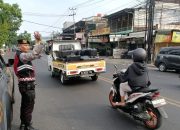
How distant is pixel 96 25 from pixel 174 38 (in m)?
40.2

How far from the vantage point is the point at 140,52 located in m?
6.16

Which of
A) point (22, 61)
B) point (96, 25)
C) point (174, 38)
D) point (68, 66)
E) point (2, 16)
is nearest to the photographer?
point (22, 61)

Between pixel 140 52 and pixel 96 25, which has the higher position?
pixel 96 25

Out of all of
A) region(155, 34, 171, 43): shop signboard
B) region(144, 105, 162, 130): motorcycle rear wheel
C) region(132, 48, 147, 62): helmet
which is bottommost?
region(144, 105, 162, 130): motorcycle rear wheel

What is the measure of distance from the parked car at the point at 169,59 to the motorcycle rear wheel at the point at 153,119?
13.4 metres

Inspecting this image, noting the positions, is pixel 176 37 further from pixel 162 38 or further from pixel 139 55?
pixel 139 55

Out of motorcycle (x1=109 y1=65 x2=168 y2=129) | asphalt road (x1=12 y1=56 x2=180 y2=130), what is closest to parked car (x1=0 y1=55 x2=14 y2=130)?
asphalt road (x1=12 y1=56 x2=180 y2=130)

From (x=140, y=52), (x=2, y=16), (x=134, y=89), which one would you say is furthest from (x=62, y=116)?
(x=2, y=16)

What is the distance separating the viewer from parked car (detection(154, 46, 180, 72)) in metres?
18.7

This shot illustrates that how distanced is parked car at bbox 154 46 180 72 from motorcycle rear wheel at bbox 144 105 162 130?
43.8 ft

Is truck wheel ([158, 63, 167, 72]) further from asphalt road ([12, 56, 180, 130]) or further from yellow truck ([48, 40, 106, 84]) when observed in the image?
asphalt road ([12, 56, 180, 130])

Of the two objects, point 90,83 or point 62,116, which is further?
point 90,83

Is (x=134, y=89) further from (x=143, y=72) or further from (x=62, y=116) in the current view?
(x=62, y=116)

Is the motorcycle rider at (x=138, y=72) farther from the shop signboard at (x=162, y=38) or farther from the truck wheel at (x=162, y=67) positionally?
the shop signboard at (x=162, y=38)
